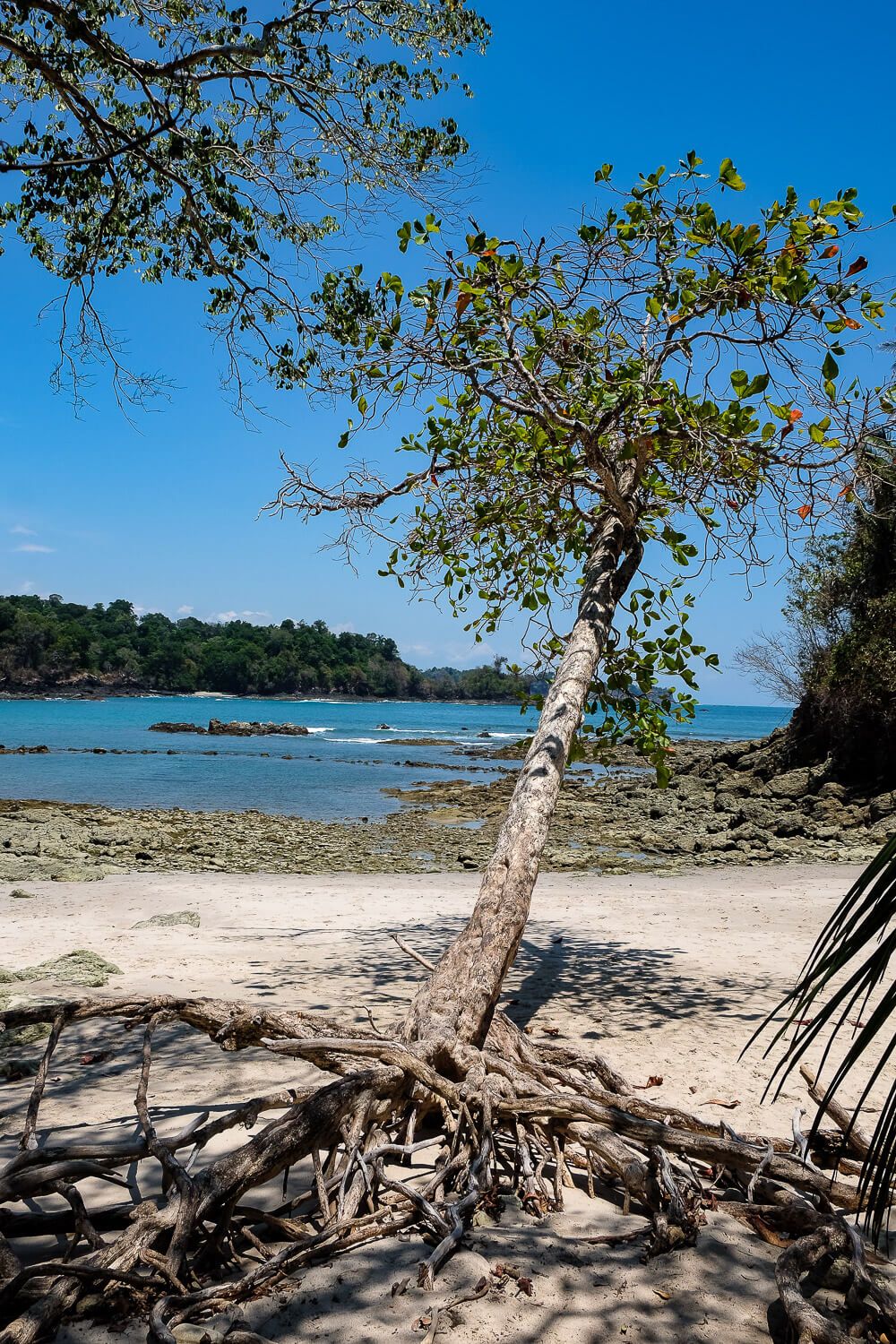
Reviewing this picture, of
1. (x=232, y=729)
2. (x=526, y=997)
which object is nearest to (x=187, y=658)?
(x=232, y=729)

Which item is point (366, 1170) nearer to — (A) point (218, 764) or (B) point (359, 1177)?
(B) point (359, 1177)

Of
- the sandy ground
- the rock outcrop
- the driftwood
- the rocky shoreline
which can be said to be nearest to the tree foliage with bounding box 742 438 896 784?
the rocky shoreline

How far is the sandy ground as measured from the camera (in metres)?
2.42

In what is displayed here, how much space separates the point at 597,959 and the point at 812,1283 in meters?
5.27

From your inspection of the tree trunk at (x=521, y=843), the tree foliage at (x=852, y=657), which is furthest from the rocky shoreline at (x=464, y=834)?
the tree trunk at (x=521, y=843)

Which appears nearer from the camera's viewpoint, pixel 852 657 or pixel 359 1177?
pixel 359 1177

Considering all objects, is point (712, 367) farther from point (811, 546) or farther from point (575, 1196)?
point (811, 546)

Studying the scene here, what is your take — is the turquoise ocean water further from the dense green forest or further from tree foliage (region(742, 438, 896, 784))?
the dense green forest

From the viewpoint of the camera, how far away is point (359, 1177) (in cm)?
292

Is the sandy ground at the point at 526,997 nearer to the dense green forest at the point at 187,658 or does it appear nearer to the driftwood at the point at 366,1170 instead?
the driftwood at the point at 366,1170

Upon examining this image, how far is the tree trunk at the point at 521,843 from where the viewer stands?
4336 millimetres

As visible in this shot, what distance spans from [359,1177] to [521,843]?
8.51 ft

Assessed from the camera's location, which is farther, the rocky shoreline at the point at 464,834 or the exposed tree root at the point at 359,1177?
the rocky shoreline at the point at 464,834

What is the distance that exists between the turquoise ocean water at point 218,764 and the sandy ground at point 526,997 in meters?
8.32
